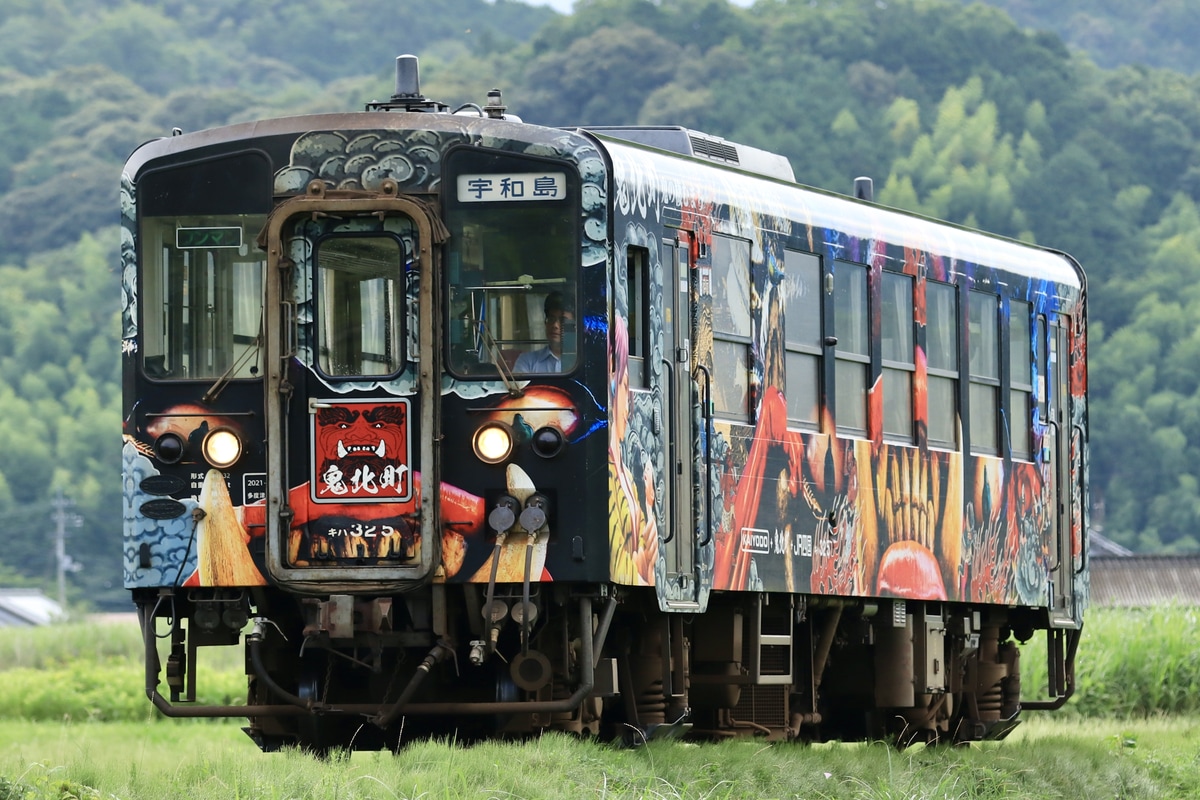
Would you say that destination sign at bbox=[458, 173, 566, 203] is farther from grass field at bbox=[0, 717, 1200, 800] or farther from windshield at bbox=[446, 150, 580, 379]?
grass field at bbox=[0, 717, 1200, 800]

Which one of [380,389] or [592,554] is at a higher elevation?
[380,389]

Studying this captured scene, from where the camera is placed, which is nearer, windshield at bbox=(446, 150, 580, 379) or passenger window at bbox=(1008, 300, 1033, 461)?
windshield at bbox=(446, 150, 580, 379)

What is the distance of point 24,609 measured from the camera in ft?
201

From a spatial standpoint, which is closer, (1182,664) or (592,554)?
(592,554)

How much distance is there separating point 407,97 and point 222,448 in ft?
6.83

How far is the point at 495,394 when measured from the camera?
1191 cm

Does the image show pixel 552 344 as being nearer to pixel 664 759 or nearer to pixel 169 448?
pixel 169 448

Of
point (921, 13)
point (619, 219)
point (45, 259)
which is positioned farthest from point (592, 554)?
point (921, 13)

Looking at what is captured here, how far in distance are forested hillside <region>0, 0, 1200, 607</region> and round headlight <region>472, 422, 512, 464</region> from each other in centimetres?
6460

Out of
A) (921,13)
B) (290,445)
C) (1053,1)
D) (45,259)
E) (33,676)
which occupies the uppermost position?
(1053,1)

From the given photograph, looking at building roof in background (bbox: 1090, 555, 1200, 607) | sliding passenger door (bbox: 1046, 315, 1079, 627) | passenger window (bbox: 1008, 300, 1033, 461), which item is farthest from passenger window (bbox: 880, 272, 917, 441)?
building roof in background (bbox: 1090, 555, 1200, 607)

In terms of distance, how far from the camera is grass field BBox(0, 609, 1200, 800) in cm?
1033

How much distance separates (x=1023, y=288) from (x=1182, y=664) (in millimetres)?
5978

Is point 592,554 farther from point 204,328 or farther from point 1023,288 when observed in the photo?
point 1023,288
